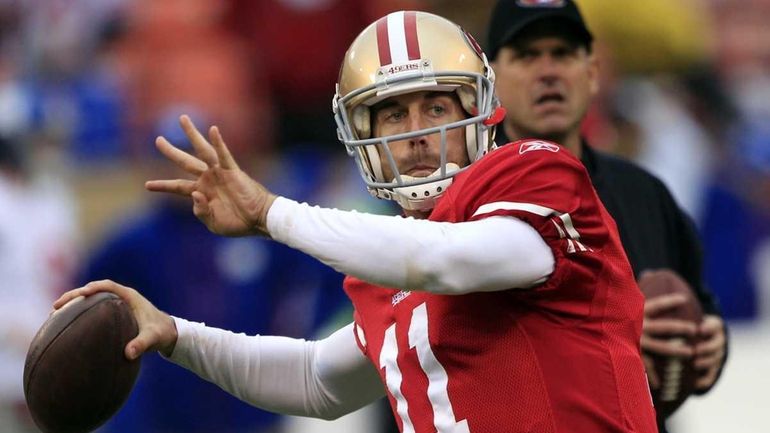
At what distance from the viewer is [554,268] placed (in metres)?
2.65

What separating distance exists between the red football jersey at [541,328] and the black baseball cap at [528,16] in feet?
4.84

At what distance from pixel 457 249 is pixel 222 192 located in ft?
1.46

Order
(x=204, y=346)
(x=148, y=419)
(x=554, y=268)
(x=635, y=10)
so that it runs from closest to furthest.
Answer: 1. (x=554, y=268)
2. (x=204, y=346)
3. (x=148, y=419)
4. (x=635, y=10)

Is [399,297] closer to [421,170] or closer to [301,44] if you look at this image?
[421,170]

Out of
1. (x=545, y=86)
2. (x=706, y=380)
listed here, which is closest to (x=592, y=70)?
(x=545, y=86)

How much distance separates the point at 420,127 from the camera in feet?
9.64

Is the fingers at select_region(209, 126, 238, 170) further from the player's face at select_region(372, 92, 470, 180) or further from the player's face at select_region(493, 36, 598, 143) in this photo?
the player's face at select_region(493, 36, 598, 143)

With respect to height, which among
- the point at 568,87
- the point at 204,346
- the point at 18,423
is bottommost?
the point at 18,423

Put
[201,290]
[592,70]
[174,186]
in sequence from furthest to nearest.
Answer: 1. [201,290]
2. [592,70]
3. [174,186]

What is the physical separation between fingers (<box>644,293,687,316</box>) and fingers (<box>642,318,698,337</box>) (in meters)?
0.02

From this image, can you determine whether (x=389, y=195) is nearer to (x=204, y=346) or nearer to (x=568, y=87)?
(x=204, y=346)

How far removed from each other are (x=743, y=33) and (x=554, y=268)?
204 inches

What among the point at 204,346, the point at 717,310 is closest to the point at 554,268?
the point at 204,346

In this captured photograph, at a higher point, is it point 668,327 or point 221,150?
point 221,150
